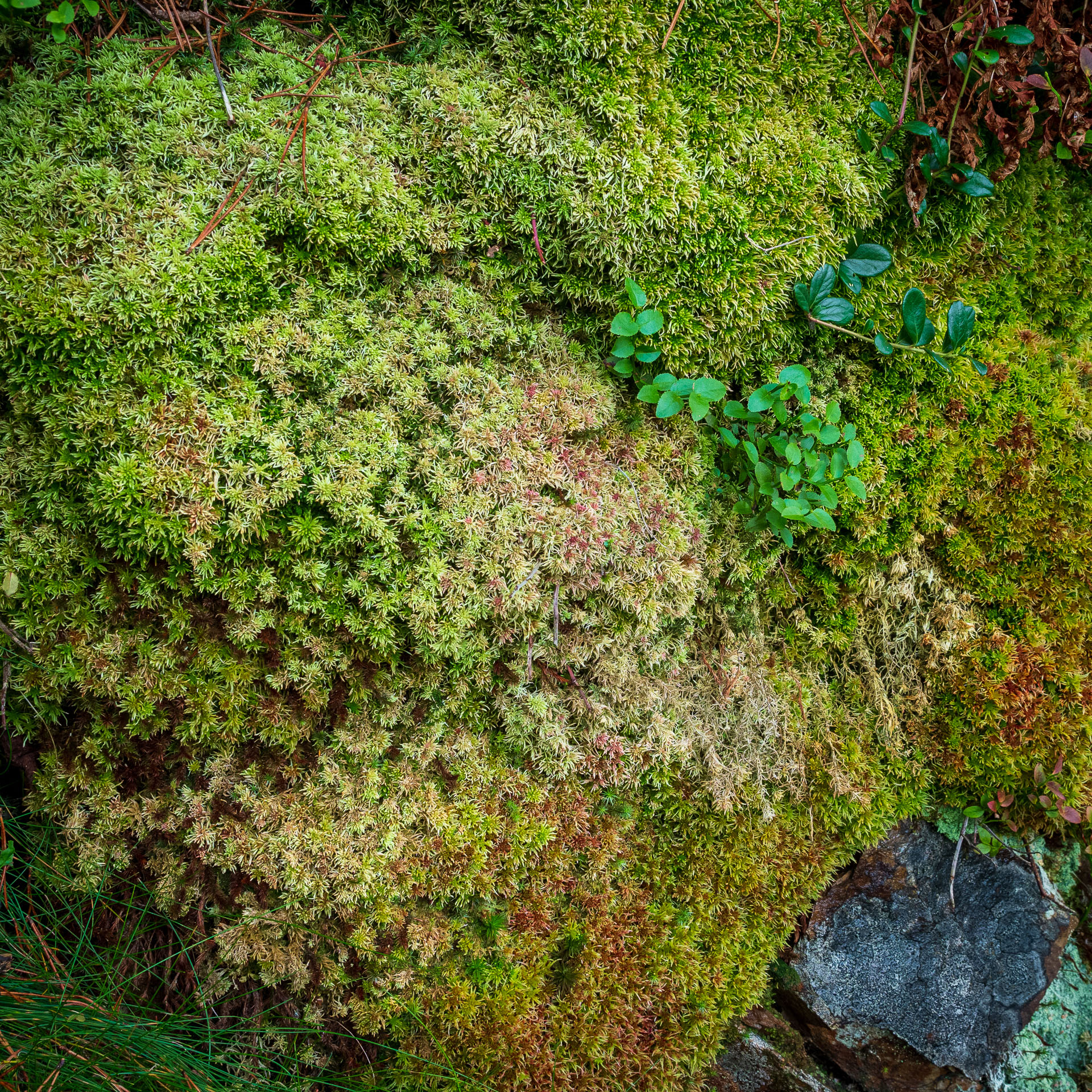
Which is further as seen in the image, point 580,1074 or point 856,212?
point 856,212

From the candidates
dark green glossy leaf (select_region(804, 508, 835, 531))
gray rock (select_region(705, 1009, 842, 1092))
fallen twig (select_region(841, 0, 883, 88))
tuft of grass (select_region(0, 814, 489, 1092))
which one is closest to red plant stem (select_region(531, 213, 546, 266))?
dark green glossy leaf (select_region(804, 508, 835, 531))

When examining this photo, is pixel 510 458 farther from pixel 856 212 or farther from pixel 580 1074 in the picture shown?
pixel 580 1074

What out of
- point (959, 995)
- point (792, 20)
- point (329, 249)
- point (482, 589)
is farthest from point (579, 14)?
point (959, 995)

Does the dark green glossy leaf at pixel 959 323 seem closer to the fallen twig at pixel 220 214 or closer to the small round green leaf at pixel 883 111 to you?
the small round green leaf at pixel 883 111

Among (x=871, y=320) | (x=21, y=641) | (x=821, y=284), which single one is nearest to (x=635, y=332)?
(x=821, y=284)

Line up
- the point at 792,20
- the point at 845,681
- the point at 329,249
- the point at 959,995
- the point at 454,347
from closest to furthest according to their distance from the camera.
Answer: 1. the point at 329,249
2. the point at 454,347
3. the point at 792,20
4. the point at 959,995
5. the point at 845,681

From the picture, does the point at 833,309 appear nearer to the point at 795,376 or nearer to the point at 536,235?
the point at 795,376

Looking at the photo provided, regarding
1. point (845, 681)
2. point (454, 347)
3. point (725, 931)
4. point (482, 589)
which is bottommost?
point (725, 931)

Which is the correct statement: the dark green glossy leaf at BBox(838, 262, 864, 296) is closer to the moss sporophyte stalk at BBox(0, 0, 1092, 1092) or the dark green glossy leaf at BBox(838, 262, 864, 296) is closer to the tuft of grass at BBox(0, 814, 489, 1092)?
the moss sporophyte stalk at BBox(0, 0, 1092, 1092)
